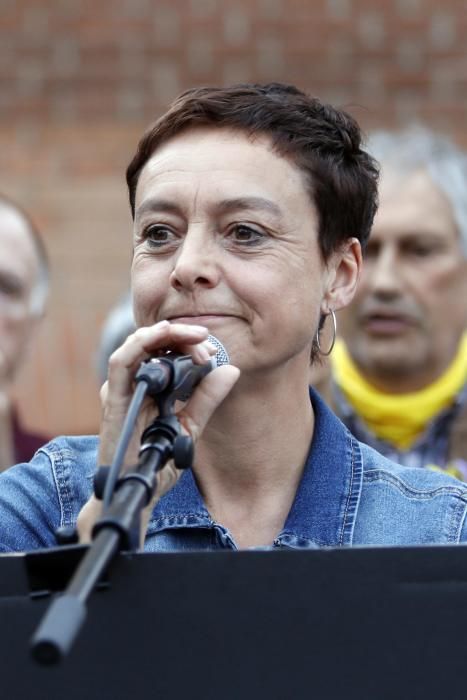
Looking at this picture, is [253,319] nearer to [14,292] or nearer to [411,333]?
[411,333]

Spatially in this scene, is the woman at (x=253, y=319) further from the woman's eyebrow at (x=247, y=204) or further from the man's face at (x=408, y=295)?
the man's face at (x=408, y=295)

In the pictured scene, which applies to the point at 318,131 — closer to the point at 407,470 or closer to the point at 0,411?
the point at 407,470

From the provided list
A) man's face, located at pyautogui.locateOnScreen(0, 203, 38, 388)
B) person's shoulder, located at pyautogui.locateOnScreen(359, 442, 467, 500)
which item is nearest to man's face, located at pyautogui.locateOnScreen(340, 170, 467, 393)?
man's face, located at pyautogui.locateOnScreen(0, 203, 38, 388)

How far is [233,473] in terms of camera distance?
265 cm

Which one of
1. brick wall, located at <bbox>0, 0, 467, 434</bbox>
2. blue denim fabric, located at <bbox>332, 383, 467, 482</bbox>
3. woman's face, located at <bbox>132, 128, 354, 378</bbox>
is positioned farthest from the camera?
brick wall, located at <bbox>0, 0, 467, 434</bbox>

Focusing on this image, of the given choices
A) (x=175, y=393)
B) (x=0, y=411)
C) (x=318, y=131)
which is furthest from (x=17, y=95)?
(x=175, y=393)

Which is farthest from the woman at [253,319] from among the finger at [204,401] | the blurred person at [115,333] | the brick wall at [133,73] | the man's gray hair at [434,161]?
the brick wall at [133,73]

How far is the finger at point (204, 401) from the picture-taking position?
7.24 feet

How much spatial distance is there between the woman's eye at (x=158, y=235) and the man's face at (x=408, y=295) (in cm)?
196

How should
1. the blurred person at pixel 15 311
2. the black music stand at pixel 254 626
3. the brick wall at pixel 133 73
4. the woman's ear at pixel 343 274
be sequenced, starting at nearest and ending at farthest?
the black music stand at pixel 254 626 < the woman's ear at pixel 343 274 < the blurred person at pixel 15 311 < the brick wall at pixel 133 73

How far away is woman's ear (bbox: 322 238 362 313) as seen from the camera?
2.77 m

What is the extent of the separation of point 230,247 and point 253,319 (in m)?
0.14

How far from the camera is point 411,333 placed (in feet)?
14.7

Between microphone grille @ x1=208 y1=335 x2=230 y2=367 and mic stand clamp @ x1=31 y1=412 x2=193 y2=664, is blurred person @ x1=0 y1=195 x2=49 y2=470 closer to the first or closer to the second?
microphone grille @ x1=208 y1=335 x2=230 y2=367
